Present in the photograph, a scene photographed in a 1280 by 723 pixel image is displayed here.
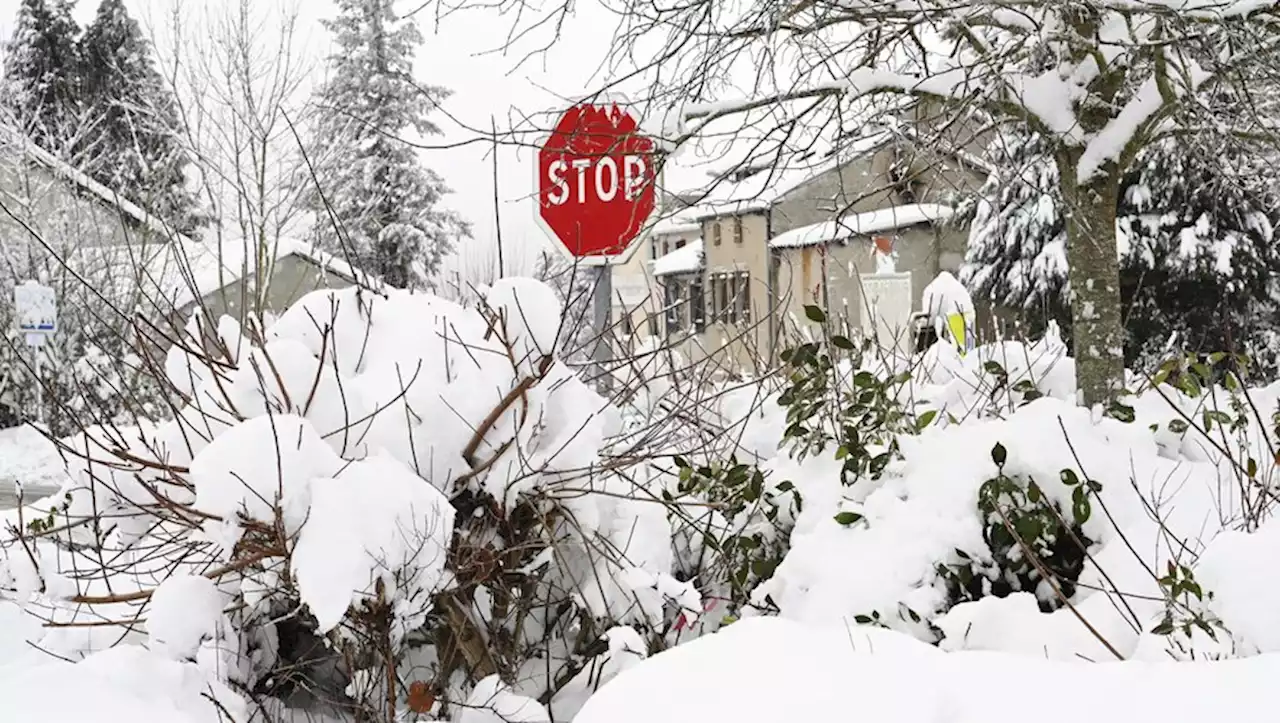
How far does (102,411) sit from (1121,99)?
18.4 feet

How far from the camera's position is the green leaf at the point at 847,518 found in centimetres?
356

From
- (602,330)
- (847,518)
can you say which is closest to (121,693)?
(602,330)

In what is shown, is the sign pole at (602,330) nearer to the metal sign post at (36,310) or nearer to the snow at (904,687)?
the snow at (904,687)

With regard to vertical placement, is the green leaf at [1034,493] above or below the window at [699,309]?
below

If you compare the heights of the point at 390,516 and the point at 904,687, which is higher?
the point at 390,516

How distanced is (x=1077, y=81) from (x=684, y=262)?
97.2 feet

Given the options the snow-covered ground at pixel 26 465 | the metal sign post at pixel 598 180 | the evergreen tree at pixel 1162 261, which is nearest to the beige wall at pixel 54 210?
the snow-covered ground at pixel 26 465

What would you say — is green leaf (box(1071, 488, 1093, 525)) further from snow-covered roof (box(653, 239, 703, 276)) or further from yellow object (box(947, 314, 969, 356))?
snow-covered roof (box(653, 239, 703, 276))

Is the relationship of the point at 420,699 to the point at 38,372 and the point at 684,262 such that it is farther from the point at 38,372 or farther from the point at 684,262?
the point at 684,262

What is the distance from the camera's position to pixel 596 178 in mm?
5168

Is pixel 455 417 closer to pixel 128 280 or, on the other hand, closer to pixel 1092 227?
pixel 1092 227

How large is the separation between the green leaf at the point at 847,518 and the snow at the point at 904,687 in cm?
146

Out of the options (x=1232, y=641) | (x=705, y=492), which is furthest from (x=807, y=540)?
(x=1232, y=641)

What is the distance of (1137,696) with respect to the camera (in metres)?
1.77
